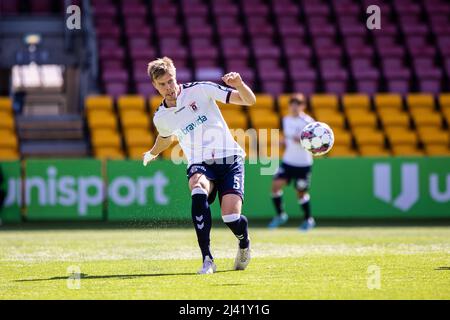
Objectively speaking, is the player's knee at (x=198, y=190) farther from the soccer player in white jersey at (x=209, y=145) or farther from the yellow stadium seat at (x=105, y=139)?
the yellow stadium seat at (x=105, y=139)

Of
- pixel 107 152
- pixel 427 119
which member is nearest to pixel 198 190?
pixel 107 152

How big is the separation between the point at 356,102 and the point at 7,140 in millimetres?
8036

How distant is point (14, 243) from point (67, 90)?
1209 cm

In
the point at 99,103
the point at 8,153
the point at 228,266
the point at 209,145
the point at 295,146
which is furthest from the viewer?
the point at 99,103

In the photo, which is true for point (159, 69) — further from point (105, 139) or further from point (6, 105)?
point (6, 105)

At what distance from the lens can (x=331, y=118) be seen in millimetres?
21375

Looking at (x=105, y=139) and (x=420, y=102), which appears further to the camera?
(x=420, y=102)

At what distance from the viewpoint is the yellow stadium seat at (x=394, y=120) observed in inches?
854

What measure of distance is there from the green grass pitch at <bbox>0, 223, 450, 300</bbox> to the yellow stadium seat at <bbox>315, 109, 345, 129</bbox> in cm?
602

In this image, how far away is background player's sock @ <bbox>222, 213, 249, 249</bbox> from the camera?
30.1ft

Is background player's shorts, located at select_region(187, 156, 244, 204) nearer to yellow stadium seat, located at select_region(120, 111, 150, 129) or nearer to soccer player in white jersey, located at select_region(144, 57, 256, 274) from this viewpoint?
soccer player in white jersey, located at select_region(144, 57, 256, 274)

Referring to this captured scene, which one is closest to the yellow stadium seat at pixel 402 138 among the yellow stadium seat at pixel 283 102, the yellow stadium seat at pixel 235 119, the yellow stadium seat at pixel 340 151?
the yellow stadium seat at pixel 340 151

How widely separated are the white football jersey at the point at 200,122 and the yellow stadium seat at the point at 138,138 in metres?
10.9

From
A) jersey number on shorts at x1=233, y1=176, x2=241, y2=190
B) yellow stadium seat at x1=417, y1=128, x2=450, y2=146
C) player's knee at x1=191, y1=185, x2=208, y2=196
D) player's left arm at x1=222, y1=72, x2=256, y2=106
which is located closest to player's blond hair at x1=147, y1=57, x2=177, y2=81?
player's left arm at x1=222, y1=72, x2=256, y2=106
